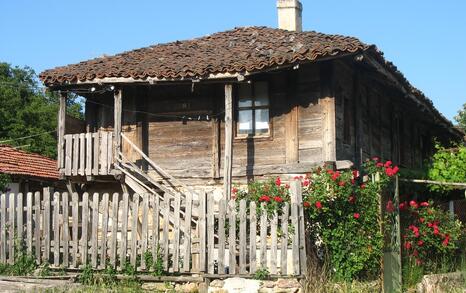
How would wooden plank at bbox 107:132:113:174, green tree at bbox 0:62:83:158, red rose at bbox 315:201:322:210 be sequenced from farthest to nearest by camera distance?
1. green tree at bbox 0:62:83:158
2. wooden plank at bbox 107:132:113:174
3. red rose at bbox 315:201:322:210

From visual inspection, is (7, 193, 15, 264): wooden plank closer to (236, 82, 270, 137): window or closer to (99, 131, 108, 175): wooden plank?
(99, 131, 108, 175): wooden plank

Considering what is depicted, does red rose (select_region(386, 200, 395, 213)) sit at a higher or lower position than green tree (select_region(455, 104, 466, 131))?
lower

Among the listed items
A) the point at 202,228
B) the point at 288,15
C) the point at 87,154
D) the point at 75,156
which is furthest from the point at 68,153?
the point at 288,15

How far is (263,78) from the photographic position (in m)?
13.5

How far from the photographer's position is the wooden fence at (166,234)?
9609 millimetres

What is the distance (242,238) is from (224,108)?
450 centimetres

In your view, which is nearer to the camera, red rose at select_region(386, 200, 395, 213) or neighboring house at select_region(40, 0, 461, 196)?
red rose at select_region(386, 200, 395, 213)

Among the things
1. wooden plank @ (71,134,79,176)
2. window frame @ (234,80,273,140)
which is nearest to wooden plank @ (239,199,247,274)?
window frame @ (234,80,273,140)

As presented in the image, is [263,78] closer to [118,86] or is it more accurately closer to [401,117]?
[118,86]

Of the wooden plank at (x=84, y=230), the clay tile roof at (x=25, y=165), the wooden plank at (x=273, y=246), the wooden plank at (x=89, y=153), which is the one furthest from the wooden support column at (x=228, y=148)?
the clay tile roof at (x=25, y=165)

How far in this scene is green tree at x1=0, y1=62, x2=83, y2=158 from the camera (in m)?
34.6

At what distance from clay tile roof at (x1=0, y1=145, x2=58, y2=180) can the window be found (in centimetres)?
932

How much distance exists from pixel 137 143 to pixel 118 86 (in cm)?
156

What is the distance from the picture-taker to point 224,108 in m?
13.7
